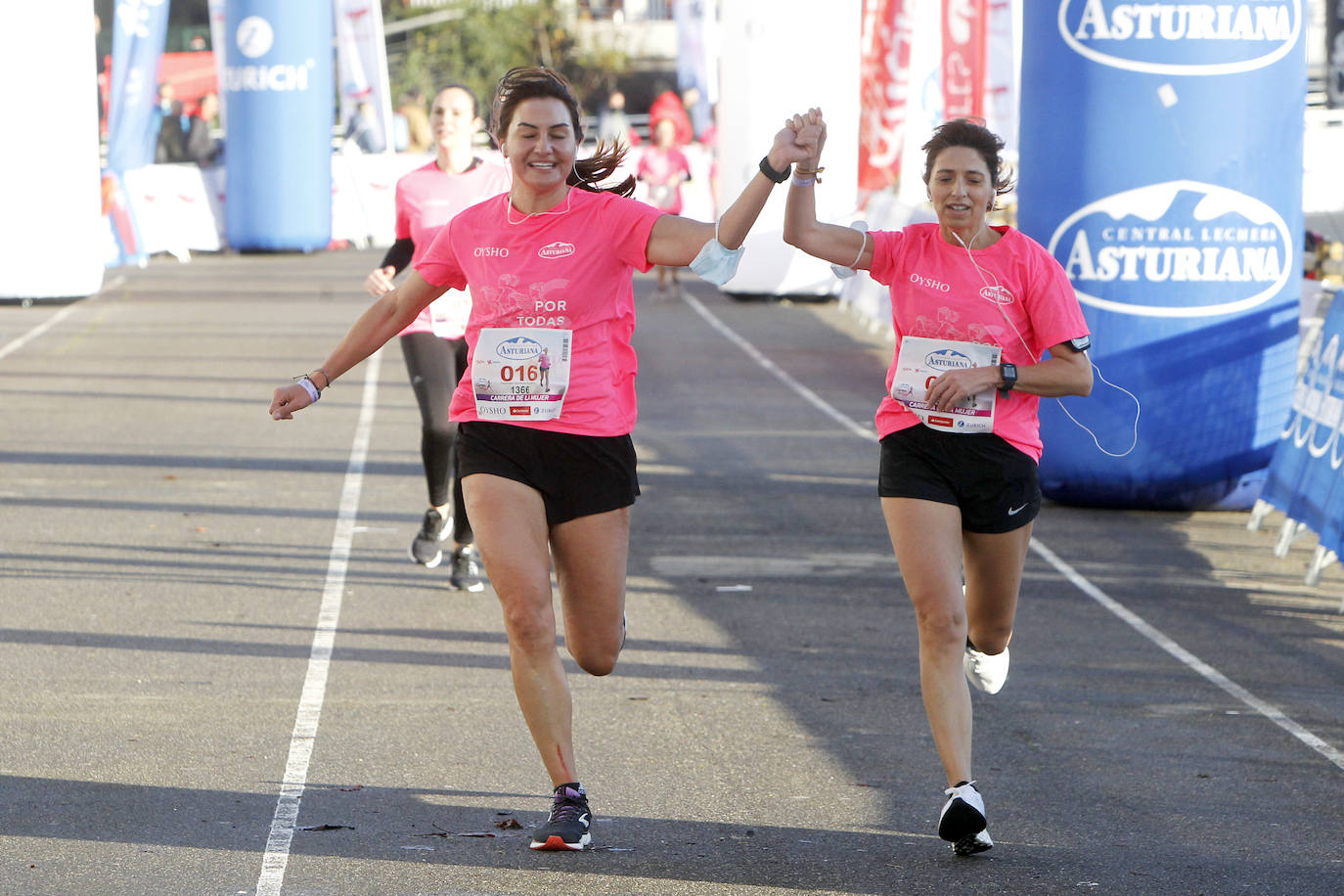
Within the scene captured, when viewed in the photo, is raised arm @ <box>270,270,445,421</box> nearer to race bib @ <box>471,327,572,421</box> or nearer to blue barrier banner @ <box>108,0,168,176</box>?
race bib @ <box>471,327,572,421</box>

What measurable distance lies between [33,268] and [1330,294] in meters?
15.5

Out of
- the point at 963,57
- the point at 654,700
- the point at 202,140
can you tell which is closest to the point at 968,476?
the point at 654,700

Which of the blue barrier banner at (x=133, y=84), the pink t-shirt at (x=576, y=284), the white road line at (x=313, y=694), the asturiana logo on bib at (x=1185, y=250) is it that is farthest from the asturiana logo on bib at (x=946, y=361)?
the blue barrier banner at (x=133, y=84)

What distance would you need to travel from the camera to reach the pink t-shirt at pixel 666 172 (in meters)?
23.1

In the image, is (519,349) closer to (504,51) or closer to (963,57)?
(963,57)

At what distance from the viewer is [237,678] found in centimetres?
705

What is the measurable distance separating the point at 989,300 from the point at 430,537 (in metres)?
4.30

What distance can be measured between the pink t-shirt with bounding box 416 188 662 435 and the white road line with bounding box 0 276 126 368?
13.9 m

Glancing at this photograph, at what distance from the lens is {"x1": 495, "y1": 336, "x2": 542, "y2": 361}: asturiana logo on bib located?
5035 mm

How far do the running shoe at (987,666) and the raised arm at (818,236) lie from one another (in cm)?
126

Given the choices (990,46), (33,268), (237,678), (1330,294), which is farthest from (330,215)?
(237,678)

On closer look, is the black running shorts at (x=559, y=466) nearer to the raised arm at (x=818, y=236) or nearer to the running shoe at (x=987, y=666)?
the raised arm at (x=818, y=236)

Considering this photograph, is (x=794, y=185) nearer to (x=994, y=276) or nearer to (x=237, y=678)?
(x=994, y=276)

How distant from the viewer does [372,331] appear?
17.7ft
